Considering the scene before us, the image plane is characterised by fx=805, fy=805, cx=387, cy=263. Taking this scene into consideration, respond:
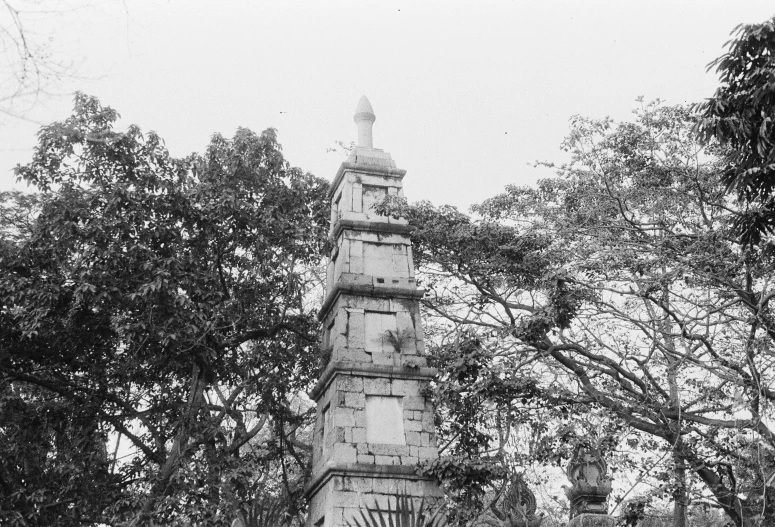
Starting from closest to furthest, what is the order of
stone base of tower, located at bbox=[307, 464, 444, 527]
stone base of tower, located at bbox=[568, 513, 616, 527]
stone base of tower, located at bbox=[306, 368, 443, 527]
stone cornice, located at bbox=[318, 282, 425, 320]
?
stone base of tower, located at bbox=[568, 513, 616, 527]
stone base of tower, located at bbox=[307, 464, 444, 527]
stone base of tower, located at bbox=[306, 368, 443, 527]
stone cornice, located at bbox=[318, 282, 425, 320]

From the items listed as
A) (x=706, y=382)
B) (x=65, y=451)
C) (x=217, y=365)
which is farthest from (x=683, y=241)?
(x=65, y=451)

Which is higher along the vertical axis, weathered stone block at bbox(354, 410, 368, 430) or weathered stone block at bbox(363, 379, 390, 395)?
weathered stone block at bbox(363, 379, 390, 395)

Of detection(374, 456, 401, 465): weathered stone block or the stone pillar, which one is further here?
detection(374, 456, 401, 465): weathered stone block

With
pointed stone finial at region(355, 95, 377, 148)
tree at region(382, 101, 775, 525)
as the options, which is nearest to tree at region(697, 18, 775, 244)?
tree at region(382, 101, 775, 525)

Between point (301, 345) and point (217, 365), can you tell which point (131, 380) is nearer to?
point (217, 365)

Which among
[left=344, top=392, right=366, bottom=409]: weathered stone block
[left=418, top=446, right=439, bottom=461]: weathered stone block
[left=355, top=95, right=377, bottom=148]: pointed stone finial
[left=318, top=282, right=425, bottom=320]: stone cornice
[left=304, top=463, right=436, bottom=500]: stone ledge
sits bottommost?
[left=304, top=463, right=436, bottom=500]: stone ledge

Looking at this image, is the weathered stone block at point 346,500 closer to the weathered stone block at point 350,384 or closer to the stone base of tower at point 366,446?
the stone base of tower at point 366,446

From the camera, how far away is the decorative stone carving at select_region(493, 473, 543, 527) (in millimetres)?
10195

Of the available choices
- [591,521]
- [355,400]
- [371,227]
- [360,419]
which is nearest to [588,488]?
[591,521]

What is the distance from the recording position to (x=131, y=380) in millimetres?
12289

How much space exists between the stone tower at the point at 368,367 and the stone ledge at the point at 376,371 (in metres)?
0.02

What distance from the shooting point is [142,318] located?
1121cm

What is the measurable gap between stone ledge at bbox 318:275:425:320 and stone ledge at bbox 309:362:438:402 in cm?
121

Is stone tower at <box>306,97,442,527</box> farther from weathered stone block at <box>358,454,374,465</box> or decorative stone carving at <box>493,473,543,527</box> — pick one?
decorative stone carving at <box>493,473,543,527</box>
